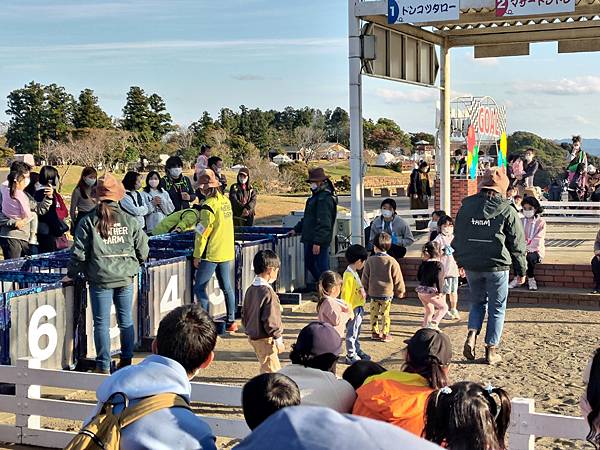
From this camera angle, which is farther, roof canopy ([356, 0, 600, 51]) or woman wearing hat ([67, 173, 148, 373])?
roof canopy ([356, 0, 600, 51])

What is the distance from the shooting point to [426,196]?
2077 cm

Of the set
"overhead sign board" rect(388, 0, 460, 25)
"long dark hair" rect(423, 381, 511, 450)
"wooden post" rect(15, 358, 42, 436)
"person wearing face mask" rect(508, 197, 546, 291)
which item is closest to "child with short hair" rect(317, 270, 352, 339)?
"wooden post" rect(15, 358, 42, 436)

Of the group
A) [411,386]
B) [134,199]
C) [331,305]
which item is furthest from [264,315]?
[134,199]

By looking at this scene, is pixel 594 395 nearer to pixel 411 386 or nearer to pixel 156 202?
pixel 411 386

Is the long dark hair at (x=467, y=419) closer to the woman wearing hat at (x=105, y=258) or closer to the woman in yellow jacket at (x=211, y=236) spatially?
the woman wearing hat at (x=105, y=258)

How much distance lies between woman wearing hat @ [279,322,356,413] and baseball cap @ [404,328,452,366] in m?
0.40

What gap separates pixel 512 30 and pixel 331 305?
8785 millimetres

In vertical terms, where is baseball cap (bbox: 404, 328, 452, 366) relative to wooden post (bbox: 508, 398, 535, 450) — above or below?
above

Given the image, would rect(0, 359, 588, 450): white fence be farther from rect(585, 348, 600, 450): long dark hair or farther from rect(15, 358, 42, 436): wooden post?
rect(585, 348, 600, 450): long dark hair

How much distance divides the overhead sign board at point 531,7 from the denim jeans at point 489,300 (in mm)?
4460

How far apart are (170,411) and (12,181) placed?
8.31 m

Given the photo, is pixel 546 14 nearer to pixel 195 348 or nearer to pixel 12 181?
pixel 12 181

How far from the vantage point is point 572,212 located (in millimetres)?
19391

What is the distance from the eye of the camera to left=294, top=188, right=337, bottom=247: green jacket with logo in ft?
38.0
